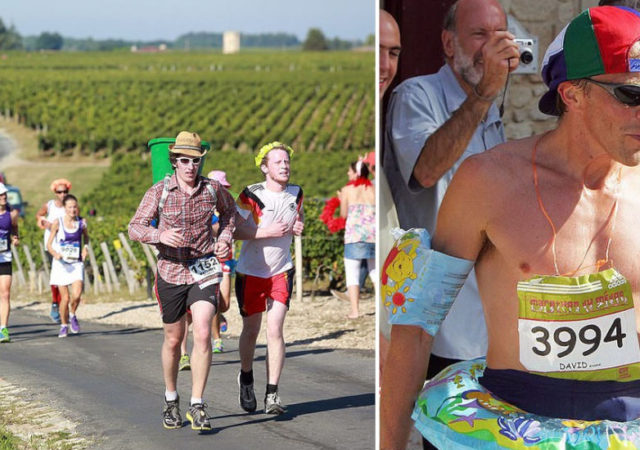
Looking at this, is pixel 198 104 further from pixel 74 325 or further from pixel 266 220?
pixel 266 220

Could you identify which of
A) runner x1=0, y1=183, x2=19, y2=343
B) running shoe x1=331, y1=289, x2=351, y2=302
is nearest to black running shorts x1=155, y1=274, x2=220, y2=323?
runner x1=0, y1=183, x2=19, y2=343

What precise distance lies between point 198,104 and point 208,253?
240ft

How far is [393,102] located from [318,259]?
930 cm

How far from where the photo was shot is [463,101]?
111 inches

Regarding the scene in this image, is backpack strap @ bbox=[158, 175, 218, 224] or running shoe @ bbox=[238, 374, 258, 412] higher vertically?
backpack strap @ bbox=[158, 175, 218, 224]

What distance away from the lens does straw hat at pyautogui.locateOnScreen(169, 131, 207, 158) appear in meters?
5.45

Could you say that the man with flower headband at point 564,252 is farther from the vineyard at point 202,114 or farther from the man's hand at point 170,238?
the vineyard at point 202,114

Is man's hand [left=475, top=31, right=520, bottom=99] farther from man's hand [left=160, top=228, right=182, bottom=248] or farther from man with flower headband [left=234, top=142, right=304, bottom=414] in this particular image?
man with flower headband [left=234, top=142, right=304, bottom=414]

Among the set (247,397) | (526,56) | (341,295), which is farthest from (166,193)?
(341,295)

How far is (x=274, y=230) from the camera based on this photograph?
589 cm

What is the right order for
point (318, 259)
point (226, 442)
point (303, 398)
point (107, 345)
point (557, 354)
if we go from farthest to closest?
point (318, 259) → point (107, 345) → point (303, 398) → point (226, 442) → point (557, 354)

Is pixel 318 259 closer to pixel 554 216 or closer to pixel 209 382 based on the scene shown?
pixel 209 382

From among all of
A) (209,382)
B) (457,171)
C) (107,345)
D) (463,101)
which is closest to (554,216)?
(457,171)

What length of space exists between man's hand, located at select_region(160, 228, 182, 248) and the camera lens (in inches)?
113
